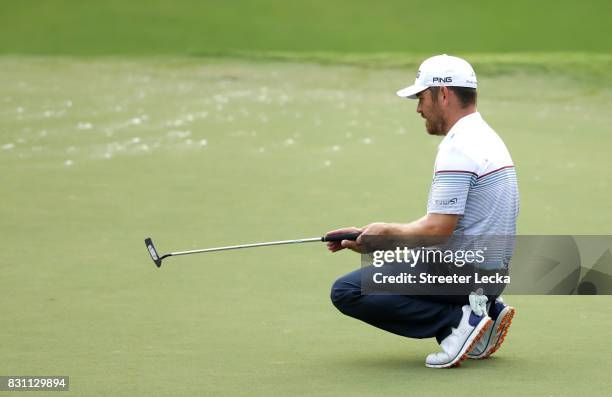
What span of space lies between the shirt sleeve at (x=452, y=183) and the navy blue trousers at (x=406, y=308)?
364 millimetres

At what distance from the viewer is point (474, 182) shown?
4305 mm

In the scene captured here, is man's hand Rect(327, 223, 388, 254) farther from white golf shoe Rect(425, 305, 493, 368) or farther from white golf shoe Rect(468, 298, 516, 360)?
white golf shoe Rect(468, 298, 516, 360)

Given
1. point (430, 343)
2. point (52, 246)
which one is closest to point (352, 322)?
point (430, 343)

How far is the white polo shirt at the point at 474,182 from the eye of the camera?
4250mm

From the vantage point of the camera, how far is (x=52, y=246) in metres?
6.71

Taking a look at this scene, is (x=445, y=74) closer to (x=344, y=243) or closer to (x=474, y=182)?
(x=474, y=182)

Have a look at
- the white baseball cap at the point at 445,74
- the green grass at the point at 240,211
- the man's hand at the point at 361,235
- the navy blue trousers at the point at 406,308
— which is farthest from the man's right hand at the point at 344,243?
the white baseball cap at the point at 445,74

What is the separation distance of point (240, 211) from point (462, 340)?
3391 mm

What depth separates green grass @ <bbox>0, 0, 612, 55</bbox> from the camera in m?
13.9

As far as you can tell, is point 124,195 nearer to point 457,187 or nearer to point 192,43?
point 457,187

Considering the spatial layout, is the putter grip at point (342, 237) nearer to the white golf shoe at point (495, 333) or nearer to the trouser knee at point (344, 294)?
the trouser knee at point (344, 294)

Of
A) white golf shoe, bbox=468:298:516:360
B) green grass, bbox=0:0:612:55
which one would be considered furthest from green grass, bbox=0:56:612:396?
green grass, bbox=0:0:612:55

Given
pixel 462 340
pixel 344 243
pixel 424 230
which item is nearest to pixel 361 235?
pixel 344 243

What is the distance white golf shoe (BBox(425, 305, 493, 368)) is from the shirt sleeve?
0.40 meters
